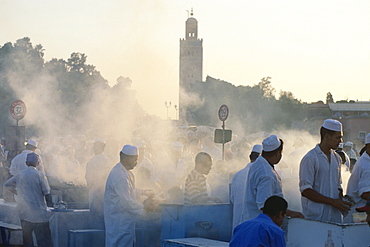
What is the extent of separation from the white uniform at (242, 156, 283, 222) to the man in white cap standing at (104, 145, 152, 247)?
82.0 inches

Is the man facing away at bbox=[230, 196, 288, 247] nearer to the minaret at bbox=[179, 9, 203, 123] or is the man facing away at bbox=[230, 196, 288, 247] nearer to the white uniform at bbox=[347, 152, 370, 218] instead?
the white uniform at bbox=[347, 152, 370, 218]

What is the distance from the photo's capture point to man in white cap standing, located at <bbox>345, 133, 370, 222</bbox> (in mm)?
6918

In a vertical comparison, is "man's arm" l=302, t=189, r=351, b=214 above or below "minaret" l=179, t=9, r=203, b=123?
below

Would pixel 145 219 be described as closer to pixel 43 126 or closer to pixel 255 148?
pixel 255 148

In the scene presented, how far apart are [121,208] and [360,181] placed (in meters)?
2.85

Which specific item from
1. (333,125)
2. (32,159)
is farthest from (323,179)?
(32,159)

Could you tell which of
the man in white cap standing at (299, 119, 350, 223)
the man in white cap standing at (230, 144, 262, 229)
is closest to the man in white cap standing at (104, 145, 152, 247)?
the man in white cap standing at (230, 144, 262, 229)

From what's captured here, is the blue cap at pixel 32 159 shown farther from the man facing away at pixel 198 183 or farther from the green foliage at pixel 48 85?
the green foliage at pixel 48 85

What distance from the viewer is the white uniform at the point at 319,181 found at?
645cm

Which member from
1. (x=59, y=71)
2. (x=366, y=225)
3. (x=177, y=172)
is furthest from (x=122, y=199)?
(x=59, y=71)

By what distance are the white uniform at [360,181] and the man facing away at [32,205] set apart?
189 inches

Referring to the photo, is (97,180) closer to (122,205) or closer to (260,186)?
(122,205)

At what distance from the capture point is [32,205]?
32.0ft

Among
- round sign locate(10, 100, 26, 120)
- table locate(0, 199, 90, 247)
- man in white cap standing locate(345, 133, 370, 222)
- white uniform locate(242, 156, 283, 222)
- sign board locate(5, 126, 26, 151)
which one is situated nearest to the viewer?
white uniform locate(242, 156, 283, 222)
